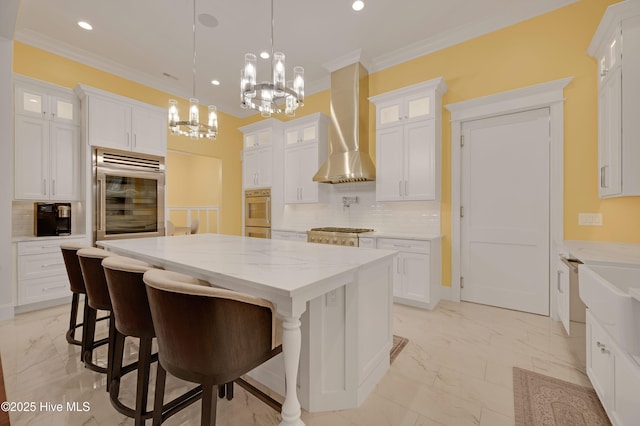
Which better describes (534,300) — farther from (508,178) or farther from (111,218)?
(111,218)

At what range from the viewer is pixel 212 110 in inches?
108

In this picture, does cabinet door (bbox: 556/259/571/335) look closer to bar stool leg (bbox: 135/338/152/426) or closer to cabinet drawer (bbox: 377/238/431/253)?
cabinet drawer (bbox: 377/238/431/253)

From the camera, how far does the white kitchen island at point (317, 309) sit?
1207 mm

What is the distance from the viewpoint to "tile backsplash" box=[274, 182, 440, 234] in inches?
152

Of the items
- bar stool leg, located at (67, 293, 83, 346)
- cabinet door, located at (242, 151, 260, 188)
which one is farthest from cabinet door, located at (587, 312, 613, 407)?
cabinet door, located at (242, 151, 260, 188)

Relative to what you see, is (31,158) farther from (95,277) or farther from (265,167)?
(265,167)

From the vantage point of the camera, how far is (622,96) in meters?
2.18

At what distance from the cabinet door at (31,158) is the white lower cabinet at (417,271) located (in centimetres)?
443

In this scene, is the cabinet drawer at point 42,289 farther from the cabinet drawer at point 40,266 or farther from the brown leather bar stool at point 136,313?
the brown leather bar stool at point 136,313

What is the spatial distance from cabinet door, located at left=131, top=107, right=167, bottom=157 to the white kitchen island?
114 inches

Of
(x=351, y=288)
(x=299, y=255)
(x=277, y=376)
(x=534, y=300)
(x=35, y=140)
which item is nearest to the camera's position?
(x=351, y=288)

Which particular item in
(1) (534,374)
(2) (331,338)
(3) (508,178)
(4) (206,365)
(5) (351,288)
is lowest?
(1) (534,374)

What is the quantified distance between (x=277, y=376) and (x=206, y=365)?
862 mm

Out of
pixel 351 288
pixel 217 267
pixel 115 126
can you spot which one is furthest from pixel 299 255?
pixel 115 126
